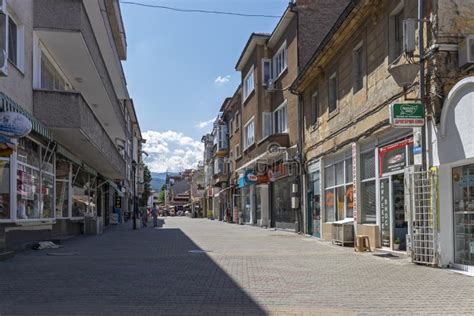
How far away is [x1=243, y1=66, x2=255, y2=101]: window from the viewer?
36438 millimetres

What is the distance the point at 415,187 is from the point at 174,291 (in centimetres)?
614

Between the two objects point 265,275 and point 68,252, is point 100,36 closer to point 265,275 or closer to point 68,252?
point 68,252

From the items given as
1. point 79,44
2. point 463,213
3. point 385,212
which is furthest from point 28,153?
point 463,213

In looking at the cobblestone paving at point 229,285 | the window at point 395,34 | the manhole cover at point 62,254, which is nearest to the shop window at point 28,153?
the manhole cover at point 62,254

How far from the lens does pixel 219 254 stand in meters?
15.7

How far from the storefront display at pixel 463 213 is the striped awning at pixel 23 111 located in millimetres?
9695

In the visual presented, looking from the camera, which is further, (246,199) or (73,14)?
(246,199)

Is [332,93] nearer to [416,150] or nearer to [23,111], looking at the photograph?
[416,150]

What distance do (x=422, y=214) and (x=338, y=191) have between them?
26.5ft

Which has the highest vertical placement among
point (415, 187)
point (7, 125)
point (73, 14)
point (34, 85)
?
point (73, 14)

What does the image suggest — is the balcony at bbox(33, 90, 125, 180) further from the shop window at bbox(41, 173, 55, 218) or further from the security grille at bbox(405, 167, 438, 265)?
the security grille at bbox(405, 167, 438, 265)

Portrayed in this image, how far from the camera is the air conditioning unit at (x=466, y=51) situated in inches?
435

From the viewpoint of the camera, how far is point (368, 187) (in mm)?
17172

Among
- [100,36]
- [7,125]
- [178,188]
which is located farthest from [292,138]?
[178,188]
